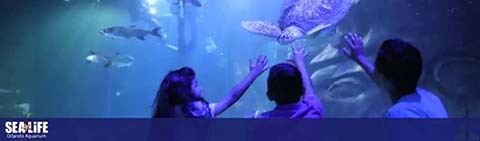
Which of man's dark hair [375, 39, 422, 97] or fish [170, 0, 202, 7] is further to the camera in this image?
fish [170, 0, 202, 7]

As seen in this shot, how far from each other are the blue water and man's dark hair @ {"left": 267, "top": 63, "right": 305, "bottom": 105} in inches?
89.7

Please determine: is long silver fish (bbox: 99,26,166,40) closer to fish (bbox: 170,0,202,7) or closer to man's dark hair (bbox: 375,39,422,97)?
fish (bbox: 170,0,202,7)

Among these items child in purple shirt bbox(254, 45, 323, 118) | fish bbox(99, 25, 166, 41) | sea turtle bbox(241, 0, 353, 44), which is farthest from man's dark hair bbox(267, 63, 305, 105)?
fish bbox(99, 25, 166, 41)

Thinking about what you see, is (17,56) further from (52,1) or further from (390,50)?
(390,50)

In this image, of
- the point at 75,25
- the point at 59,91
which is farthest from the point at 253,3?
the point at 59,91

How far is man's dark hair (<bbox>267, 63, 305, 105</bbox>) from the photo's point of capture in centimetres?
173

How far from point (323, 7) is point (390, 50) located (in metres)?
2.83

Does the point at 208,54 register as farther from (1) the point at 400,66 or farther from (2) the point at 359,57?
(1) the point at 400,66

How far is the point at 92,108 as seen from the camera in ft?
16.2

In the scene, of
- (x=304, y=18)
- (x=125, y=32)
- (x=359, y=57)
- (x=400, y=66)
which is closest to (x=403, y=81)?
(x=400, y=66)

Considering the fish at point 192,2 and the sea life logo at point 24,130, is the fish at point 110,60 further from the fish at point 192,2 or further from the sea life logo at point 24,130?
the sea life logo at point 24,130

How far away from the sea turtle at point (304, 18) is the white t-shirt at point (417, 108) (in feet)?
9.57

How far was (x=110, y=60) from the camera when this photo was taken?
5.22 metres

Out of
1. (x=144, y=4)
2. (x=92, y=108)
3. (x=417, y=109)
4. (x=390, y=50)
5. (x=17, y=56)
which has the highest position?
(x=390, y=50)
